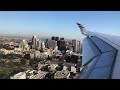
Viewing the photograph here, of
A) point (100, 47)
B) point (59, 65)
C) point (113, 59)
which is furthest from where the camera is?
point (59, 65)

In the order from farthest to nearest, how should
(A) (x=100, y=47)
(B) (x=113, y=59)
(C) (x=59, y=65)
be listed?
(C) (x=59, y=65) → (A) (x=100, y=47) → (B) (x=113, y=59)
